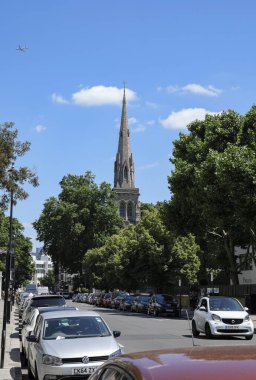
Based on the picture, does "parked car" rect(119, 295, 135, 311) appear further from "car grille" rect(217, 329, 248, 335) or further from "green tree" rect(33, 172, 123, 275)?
A: "green tree" rect(33, 172, 123, 275)

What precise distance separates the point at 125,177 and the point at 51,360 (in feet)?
456

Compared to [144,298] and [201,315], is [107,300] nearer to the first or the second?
[144,298]

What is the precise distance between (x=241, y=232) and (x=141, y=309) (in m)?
11.4

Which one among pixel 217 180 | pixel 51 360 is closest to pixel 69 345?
pixel 51 360

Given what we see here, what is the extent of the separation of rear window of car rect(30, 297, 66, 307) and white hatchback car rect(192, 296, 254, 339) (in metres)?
5.18

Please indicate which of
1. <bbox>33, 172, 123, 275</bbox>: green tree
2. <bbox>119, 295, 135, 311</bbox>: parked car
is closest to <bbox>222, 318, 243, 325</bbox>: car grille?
<bbox>119, 295, 135, 311</bbox>: parked car

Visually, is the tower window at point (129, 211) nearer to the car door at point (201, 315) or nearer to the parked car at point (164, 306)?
the parked car at point (164, 306)

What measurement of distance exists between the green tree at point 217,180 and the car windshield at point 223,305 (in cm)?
907

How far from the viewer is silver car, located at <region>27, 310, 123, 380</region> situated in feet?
33.6

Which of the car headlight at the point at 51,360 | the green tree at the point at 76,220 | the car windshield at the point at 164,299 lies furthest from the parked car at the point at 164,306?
the green tree at the point at 76,220

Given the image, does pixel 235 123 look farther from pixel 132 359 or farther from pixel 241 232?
pixel 132 359

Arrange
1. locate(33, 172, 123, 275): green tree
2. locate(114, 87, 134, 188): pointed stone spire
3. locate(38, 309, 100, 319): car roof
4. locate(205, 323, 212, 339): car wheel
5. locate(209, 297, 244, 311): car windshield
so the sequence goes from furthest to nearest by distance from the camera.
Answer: locate(114, 87, 134, 188): pointed stone spire → locate(33, 172, 123, 275): green tree → locate(209, 297, 244, 311): car windshield → locate(205, 323, 212, 339): car wheel → locate(38, 309, 100, 319): car roof

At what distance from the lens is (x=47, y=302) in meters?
23.3

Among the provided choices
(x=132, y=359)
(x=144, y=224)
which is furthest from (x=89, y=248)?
(x=132, y=359)
